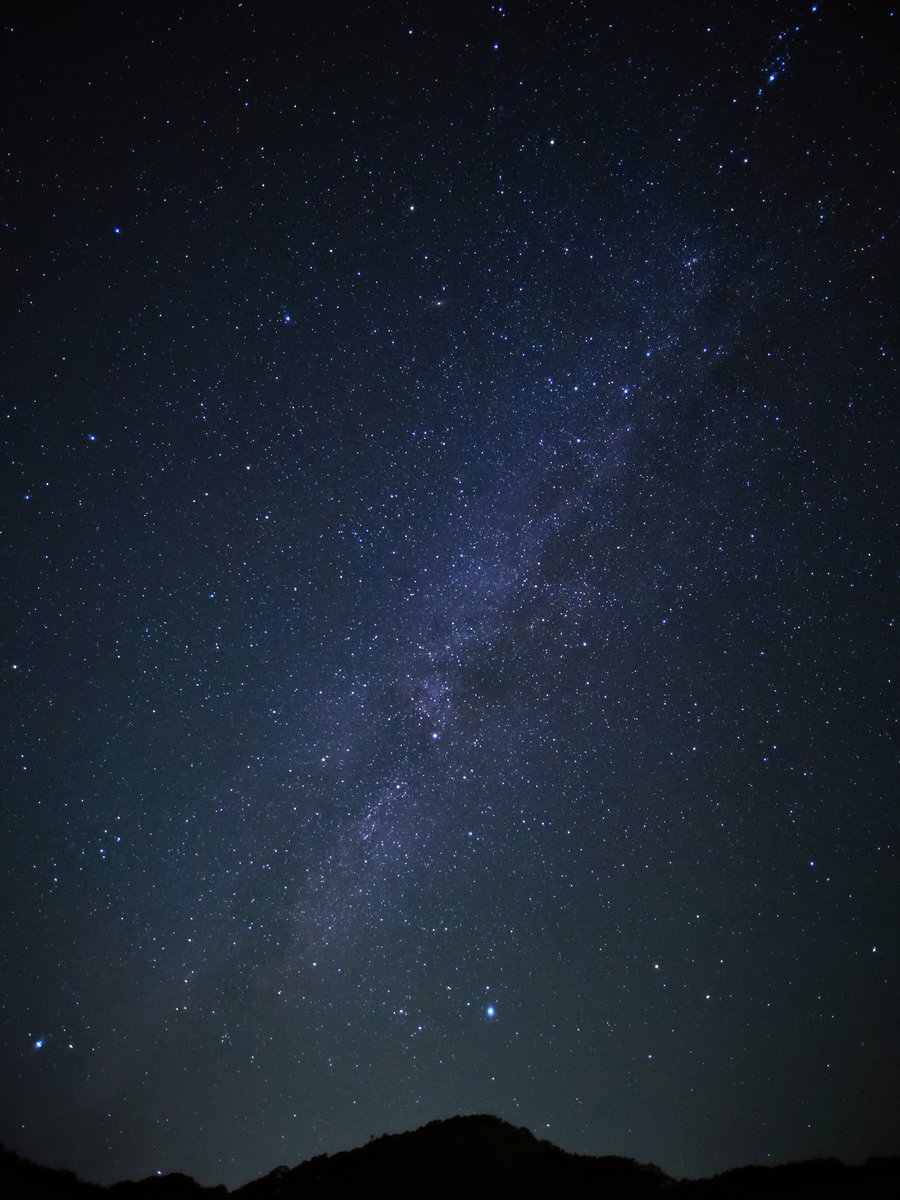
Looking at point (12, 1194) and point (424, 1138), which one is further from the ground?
point (12, 1194)

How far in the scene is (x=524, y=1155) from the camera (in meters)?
9.66

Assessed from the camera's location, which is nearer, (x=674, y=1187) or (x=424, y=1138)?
(x=674, y=1187)

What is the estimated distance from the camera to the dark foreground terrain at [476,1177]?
7.68 metres

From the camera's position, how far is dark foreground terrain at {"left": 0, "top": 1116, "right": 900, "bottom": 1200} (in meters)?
7.68

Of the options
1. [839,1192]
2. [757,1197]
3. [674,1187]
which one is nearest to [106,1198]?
[674,1187]

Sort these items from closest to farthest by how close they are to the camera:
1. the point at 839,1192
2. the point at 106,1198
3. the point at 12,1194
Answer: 1. the point at 839,1192
2. the point at 12,1194
3. the point at 106,1198

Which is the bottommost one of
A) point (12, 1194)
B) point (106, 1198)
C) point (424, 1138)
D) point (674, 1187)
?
point (674, 1187)

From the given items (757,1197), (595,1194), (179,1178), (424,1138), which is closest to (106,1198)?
(179,1178)

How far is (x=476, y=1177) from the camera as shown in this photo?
29.4 feet

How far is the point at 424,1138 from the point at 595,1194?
146 inches

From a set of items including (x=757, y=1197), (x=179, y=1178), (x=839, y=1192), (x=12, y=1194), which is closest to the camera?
(x=839, y=1192)

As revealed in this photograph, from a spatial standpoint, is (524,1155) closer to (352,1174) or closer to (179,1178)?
(352,1174)

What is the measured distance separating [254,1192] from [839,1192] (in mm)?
8504

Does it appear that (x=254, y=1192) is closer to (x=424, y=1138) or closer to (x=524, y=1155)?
(x=424, y=1138)
